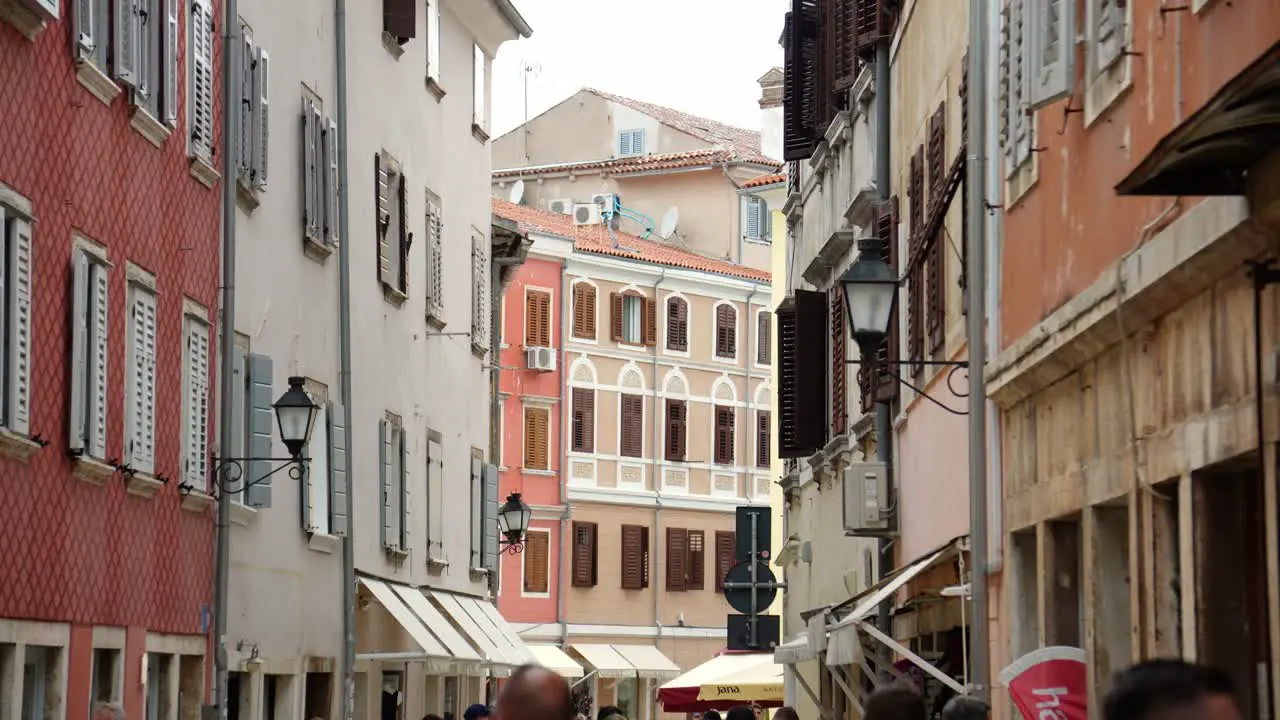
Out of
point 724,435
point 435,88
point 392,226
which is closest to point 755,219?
point 724,435

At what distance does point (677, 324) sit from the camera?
66.4 meters

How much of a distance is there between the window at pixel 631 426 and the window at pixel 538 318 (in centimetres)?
304

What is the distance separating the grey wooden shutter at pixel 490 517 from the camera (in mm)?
36844

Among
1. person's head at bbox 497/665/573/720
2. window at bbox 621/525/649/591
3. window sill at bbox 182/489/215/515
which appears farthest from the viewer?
window at bbox 621/525/649/591

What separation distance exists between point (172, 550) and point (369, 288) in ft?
28.2

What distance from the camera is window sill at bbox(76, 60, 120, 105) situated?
663 inches

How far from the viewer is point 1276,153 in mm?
8242

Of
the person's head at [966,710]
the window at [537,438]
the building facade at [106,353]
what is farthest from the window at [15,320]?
the window at [537,438]

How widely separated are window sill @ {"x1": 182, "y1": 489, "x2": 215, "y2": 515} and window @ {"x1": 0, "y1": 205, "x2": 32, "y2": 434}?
15.8 ft

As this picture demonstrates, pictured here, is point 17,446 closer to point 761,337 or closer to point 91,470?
Result: point 91,470

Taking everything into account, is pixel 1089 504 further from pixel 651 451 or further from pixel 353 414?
pixel 651 451

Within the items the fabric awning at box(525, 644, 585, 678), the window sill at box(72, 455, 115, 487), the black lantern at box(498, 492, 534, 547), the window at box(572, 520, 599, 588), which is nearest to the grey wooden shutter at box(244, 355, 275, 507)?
the window sill at box(72, 455, 115, 487)

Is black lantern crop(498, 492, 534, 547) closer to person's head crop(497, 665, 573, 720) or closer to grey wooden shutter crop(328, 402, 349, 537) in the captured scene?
grey wooden shutter crop(328, 402, 349, 537)

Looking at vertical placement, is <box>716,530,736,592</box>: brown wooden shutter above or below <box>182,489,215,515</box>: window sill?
above
